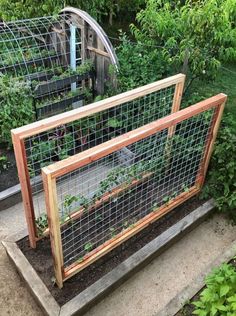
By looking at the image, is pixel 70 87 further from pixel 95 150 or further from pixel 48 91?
pixel 95 150

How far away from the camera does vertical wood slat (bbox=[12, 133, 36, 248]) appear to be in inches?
88.2

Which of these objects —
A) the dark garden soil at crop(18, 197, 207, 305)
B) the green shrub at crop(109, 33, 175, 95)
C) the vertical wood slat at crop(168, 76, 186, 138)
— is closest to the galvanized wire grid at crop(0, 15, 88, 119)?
the green shrub at crop(109, 33, 175, 95)

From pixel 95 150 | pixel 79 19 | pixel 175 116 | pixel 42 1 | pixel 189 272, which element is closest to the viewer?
pixel 95 150

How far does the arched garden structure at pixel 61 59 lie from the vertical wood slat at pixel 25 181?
1.80 meters

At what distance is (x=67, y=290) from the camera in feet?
8.50

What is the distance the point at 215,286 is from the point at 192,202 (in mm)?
1328

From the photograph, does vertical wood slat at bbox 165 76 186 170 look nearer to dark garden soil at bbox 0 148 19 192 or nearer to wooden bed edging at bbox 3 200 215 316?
wooden bed edging at bbox 3 200 215 316

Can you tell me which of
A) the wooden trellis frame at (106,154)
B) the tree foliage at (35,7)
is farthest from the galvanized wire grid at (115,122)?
the tree foliage at (35,7)

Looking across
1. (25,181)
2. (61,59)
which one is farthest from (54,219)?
(61,59)

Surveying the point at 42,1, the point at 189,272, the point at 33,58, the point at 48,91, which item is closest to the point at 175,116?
the point at 189,272

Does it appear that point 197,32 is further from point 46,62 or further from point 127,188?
point 46,62

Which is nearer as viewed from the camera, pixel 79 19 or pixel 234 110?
pixel 79 19

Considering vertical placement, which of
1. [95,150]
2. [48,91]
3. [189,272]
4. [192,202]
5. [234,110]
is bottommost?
[189,272]

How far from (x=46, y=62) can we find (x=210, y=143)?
3.08m
